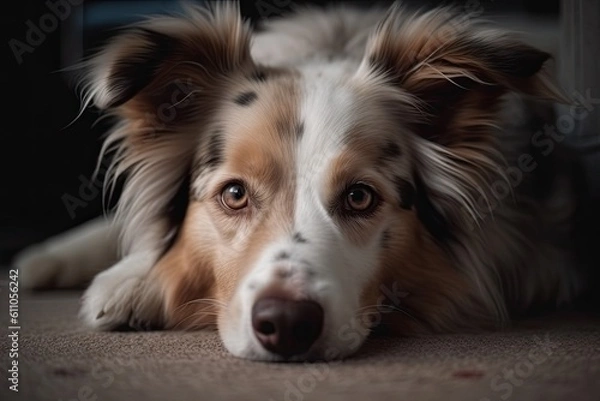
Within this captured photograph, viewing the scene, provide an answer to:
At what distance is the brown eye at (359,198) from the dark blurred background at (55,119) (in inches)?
62.0

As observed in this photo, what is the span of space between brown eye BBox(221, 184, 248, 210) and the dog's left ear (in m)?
0.50

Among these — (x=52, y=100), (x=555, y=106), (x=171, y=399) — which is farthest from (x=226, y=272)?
(x=52, y=100)

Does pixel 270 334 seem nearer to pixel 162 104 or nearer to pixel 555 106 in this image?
pixel 162 104

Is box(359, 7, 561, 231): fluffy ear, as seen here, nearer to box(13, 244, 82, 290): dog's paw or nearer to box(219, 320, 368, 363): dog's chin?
box(219, 320, 368, 363): dog's chin

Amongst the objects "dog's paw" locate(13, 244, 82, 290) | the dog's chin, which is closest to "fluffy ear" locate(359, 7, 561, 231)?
the dog's chin

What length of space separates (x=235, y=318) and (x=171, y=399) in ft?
1.10

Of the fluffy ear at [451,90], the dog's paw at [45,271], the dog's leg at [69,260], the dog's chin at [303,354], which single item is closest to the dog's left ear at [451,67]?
the fluffy ear at [451,90]

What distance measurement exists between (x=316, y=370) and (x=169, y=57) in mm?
959

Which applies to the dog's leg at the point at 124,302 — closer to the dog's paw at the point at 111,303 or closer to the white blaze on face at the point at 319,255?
the dog's paw at the point at 111,303

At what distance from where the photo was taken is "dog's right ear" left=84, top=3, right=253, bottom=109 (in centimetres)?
208

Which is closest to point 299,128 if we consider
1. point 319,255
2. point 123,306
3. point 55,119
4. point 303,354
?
point 319,255

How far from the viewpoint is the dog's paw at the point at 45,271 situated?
2.83 meters

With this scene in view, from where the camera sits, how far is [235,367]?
1.66 metres

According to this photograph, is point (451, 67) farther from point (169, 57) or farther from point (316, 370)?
point (316, 370)
